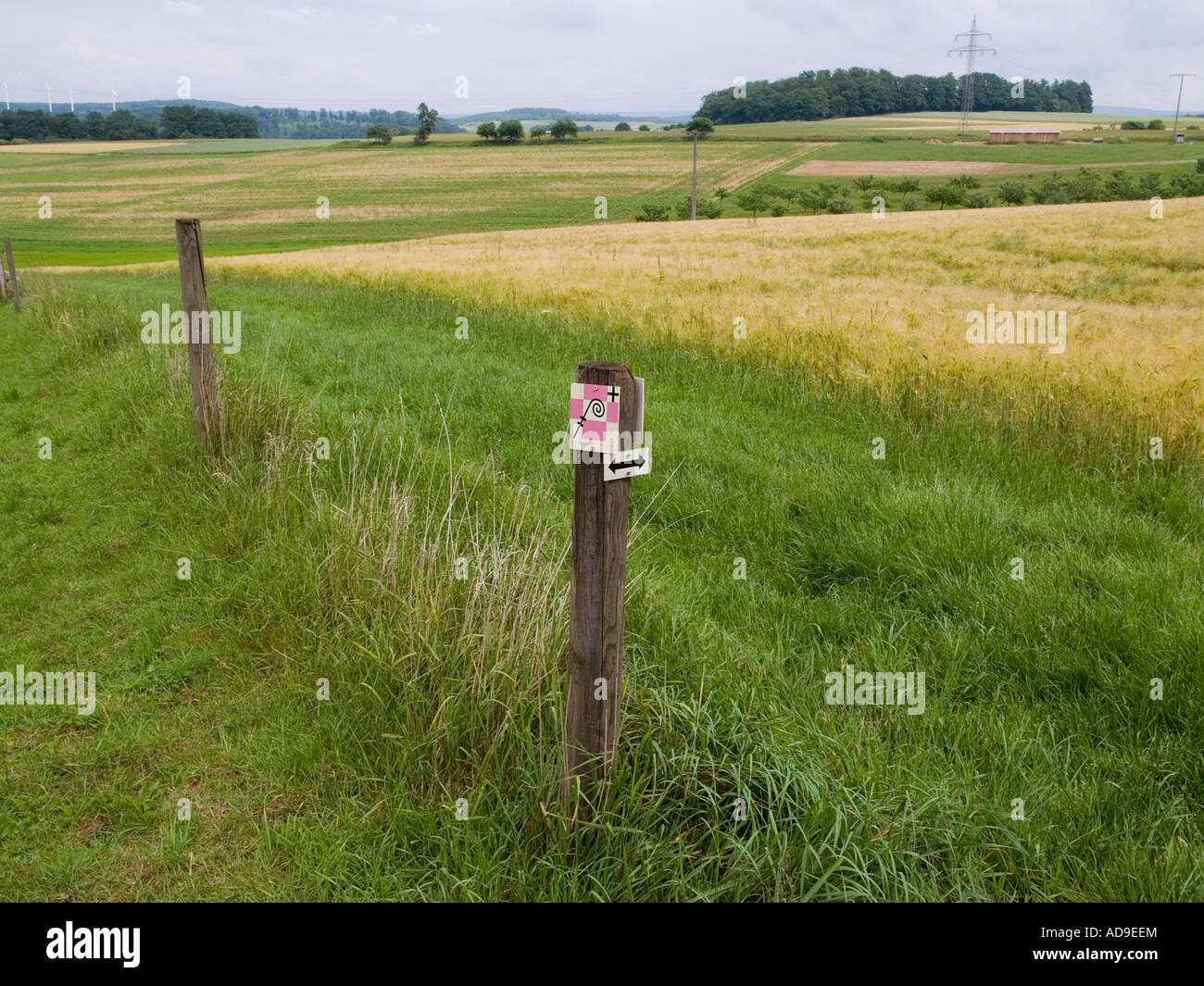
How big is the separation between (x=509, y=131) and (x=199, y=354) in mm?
110924

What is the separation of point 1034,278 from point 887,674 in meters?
15.8

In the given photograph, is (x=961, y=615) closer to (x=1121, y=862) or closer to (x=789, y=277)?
(x=1121, y=862)

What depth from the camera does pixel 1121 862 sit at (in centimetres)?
306

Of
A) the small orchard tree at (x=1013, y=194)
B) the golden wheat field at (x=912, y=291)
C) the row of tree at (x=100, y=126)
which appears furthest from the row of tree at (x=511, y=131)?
the golden wheat field at (x=912, y=291)

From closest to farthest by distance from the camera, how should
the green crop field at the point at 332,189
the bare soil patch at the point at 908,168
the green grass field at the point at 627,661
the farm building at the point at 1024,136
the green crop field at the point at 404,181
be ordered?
the green grass field at the point at 627,661 < the green crop field at the point at 332,189 < the green crop field at the point at 404,181 < the bare soil patch at the point at 908,168 < the farm building at the point at 1024,136

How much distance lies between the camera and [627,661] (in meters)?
3.94

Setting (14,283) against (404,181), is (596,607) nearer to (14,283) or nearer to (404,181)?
(14,283)

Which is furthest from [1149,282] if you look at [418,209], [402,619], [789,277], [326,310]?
[418,209]

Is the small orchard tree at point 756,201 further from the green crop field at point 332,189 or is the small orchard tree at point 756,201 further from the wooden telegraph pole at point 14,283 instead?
the wooden telegraph pole at point 14,283

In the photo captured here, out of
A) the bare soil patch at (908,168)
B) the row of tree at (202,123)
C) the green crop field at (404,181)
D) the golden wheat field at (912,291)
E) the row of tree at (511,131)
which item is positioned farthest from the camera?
the row of tree at (202,123)

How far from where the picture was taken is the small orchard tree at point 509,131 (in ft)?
354

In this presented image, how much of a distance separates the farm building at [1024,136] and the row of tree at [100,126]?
343 feet

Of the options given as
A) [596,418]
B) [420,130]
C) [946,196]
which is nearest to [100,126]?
[420,130]

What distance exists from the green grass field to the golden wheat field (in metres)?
0.74
